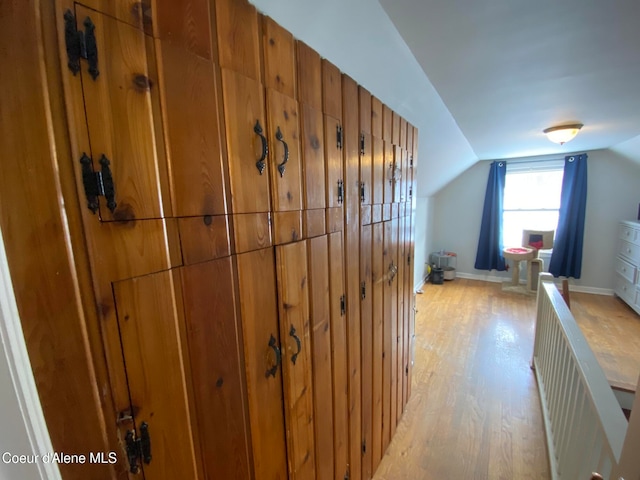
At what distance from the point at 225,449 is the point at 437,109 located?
2477mm

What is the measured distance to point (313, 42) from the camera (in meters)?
0.97

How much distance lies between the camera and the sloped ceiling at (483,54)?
103 centimetres

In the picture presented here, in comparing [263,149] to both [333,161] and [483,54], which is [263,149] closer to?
[333,161]

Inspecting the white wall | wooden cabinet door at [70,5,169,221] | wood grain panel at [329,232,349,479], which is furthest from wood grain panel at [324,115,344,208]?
the white wall

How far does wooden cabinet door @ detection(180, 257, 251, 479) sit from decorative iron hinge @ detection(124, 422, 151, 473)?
0.11m

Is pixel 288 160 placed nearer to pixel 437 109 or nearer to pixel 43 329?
pixel 43 329

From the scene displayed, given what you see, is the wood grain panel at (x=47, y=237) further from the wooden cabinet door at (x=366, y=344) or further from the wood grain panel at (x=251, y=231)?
the wooden cabinet door at (x=366, y=344)

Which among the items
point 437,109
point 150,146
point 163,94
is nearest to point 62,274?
point 150,146

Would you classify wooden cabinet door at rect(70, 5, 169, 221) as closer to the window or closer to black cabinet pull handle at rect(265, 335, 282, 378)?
black cabinet pull handle at rect(265, 335, 282, 378)

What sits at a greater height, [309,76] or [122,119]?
[309,76]

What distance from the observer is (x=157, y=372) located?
53 centimetres

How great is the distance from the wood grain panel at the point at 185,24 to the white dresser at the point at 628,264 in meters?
5.09

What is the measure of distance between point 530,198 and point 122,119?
5.81m

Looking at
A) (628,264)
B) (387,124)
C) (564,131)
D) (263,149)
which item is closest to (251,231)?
(263,149)
